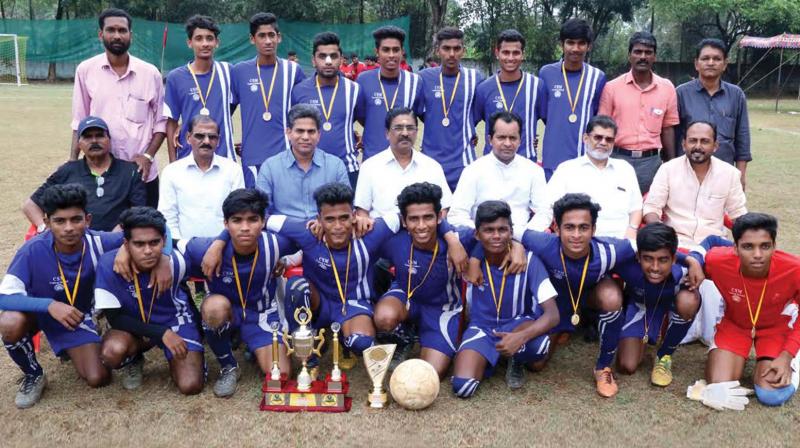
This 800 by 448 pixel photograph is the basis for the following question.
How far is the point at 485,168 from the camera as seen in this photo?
16.1 feet

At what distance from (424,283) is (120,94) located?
9.28ft

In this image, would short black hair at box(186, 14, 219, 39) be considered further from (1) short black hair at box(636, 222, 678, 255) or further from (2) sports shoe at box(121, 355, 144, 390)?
(1) short black hair at box(636, 222, 678, 255)

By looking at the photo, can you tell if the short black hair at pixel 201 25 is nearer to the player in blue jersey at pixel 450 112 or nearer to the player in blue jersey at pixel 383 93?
the player in blue jersey at pixel 383 93

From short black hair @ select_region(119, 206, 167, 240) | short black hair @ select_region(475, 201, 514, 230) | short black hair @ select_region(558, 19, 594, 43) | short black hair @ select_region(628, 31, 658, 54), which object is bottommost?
short black hair @ select_region(119, 206, 167, 240)

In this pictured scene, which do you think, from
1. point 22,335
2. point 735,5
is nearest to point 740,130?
point 22,335

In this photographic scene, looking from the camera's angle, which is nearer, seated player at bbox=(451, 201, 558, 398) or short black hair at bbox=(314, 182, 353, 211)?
seated player at bbox=(451, 201, 558, 398)

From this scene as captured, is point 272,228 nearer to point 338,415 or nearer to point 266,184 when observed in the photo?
point 266,184

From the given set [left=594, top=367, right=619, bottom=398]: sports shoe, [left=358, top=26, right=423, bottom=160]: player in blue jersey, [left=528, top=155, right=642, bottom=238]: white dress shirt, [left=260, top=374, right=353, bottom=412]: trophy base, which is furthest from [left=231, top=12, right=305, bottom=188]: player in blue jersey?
[left=594, top=367, right=619, bottom=398]: sports shoe

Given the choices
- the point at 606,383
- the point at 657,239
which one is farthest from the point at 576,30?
the point at 606,383

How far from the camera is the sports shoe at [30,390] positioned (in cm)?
377

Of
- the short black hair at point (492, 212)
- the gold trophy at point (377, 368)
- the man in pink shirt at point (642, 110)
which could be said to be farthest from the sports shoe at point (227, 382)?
the man in pink shirt at point (642, 110)

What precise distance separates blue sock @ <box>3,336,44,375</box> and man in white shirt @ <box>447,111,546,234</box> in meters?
2.69

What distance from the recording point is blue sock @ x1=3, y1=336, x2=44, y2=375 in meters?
3.83

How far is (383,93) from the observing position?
5723 mm
